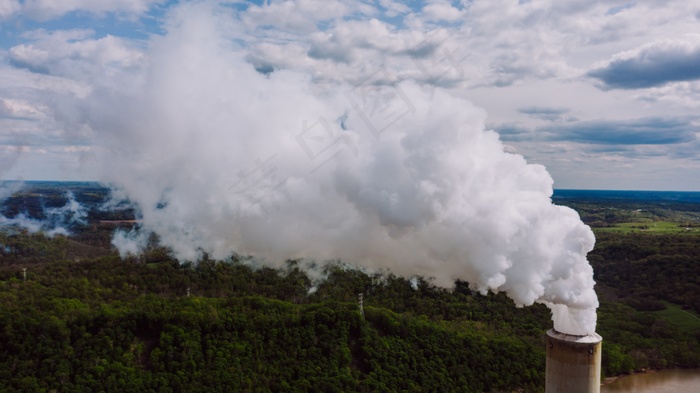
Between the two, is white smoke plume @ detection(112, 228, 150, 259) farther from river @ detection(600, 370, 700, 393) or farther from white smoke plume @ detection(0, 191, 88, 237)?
river @ detection(600, 370, 700, 393)

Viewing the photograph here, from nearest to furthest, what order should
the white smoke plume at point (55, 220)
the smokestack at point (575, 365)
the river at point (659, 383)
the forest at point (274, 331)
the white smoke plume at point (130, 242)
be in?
1. the smokestack at point (575, 365)
2. the forest at point (274, 331)
3. the river at point (659, 383)
4. the white smoke plume at point (130, 242)
5. the white smoke plume at point (55, 220)

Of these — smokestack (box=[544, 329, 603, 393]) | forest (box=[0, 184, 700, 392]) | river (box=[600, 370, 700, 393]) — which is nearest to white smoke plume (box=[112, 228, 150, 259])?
forest (box=[0, 184, 700, 392])

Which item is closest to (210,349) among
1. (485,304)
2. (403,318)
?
(403,318)

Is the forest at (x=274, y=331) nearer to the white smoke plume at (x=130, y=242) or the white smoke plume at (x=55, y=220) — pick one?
the white smoke plume at (x=130, y=242)

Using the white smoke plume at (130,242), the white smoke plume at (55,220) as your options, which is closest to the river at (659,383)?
the white smoke plume at (130,242)

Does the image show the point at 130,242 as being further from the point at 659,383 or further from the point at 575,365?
the point at 575,365

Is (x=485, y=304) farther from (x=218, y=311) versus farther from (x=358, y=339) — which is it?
(x=218, y=311)

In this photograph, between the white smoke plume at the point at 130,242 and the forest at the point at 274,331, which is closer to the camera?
the forest at the point at 274,331
